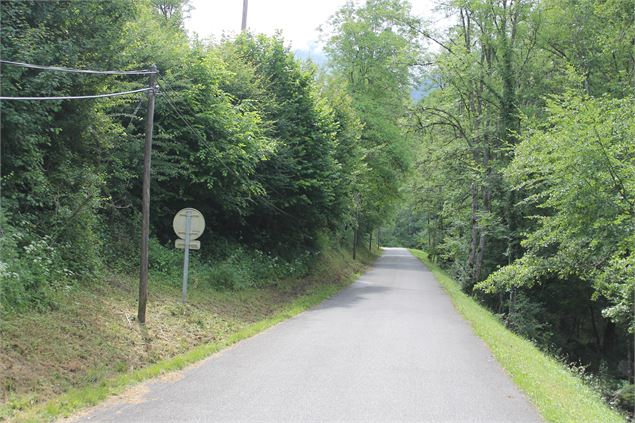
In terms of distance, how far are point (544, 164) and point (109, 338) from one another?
11646 millimetres

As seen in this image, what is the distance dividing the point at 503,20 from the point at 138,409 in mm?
23347

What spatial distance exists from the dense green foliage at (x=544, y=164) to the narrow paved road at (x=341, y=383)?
3990 millimetres

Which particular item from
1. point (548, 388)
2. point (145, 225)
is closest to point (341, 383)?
point (548, 388)

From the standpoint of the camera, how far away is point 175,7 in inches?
1516

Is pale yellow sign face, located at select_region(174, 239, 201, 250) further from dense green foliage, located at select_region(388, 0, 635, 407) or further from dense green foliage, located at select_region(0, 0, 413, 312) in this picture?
dense green foliage, located at select_region(388, 0, 635, 407)

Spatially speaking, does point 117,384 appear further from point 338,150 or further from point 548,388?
point 338,150

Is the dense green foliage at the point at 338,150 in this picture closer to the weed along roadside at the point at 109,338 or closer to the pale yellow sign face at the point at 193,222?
the weed along roadside at the point at 109,338

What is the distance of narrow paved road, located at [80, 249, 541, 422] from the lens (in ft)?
21.2

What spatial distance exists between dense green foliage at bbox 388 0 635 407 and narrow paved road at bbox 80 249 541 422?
399cm

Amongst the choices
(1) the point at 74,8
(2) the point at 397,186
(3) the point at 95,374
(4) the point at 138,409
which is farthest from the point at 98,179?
(2) the point at 397,186

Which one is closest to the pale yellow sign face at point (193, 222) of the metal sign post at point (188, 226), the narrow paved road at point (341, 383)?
the metal sign post at point (188, 226)

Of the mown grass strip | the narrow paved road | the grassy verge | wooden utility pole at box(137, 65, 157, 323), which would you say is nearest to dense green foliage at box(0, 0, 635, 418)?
wooden utility pole at box(137, 65, 157, 323)

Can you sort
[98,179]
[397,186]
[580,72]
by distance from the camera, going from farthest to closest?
[397,186] → [580,72] → [98,179]

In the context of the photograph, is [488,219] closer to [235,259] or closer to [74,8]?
[235,259]
